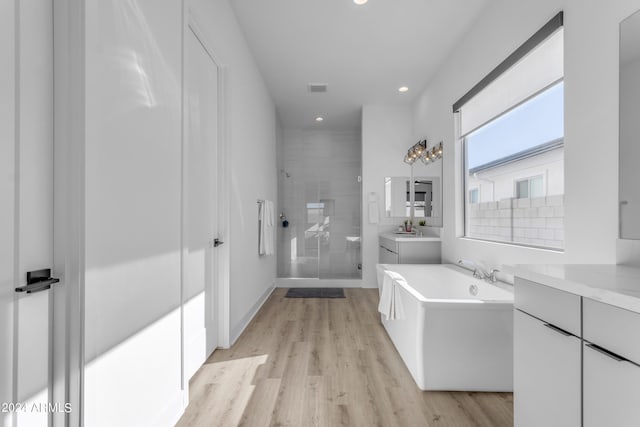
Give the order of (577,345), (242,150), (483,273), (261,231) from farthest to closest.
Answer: (261,231) < (242,150) < (483,273) < (577,345)

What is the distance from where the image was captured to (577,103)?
176 cm

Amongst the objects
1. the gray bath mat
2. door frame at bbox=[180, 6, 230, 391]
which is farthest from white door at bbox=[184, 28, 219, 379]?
the gray bath mat

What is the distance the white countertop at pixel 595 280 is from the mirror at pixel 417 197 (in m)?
2.65

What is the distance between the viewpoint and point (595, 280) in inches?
41.4

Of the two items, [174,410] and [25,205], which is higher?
[25,205]

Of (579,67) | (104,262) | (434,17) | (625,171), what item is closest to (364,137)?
(434,17)

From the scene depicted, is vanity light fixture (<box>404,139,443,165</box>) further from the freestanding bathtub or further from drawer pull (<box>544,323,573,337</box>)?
drawer pull (<box>544,323,573,337</box>)

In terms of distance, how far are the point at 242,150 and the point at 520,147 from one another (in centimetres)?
235

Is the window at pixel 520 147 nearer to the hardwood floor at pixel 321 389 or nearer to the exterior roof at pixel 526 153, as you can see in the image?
the exterior roof at pixel 526 153

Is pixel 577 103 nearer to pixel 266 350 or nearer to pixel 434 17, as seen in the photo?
pixel 434 17

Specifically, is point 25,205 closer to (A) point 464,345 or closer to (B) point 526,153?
(A) point 464,345

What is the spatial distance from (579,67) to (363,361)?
227 centimetres

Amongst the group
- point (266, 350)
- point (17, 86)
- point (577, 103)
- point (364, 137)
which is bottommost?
point (266, 350)

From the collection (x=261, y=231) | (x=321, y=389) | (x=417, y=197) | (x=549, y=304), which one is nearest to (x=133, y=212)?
(x=321, y=389)
